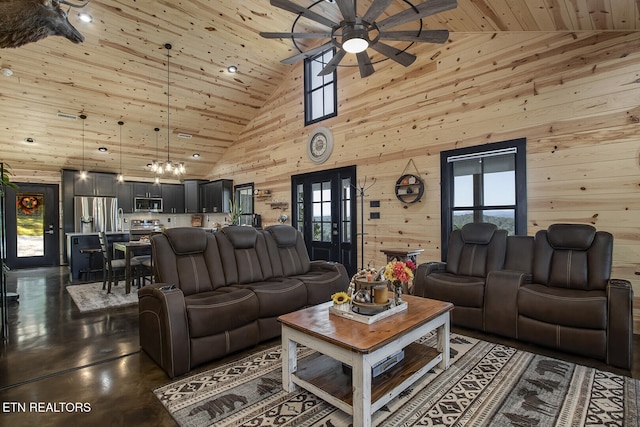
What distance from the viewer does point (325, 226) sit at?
620cm

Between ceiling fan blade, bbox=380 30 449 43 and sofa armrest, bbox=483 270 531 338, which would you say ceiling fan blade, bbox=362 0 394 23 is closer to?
ceiling fan blade, bbox=380 30 449 43

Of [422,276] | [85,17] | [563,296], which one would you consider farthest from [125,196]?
[563,296]

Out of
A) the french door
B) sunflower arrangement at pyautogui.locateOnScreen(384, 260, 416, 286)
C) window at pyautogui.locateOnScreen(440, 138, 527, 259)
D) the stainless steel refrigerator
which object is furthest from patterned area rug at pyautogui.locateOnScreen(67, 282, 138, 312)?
window at pyautogui.locateOnScreen(440, 138, 527, 259)

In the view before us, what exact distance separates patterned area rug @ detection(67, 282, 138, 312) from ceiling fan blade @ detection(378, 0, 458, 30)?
4795 millimetres

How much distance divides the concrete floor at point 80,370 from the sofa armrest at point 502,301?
13 centimetres

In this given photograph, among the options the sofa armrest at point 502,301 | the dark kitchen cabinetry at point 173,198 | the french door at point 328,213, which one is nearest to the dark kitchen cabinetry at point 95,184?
the dark kitchen cabinetry at point 173,198

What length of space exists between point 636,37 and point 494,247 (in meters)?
2.43

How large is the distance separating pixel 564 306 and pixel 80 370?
4.06m

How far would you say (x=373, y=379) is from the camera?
208 centimetres

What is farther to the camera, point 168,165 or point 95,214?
point 95,214

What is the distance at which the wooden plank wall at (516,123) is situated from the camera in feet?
10.5

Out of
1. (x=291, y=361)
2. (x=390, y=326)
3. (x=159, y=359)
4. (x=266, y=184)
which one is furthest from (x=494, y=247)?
(x=266, y=184)

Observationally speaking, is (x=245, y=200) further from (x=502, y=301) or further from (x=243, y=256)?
(x=502, y=301)

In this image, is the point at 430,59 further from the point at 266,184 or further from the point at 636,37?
the point at 266,184
